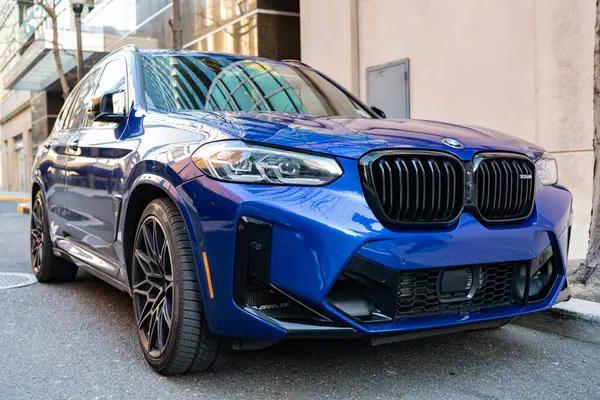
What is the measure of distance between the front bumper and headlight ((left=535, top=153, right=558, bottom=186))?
22.8 inches

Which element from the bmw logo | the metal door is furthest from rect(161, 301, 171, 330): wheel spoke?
the metal door

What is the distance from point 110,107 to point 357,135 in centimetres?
164

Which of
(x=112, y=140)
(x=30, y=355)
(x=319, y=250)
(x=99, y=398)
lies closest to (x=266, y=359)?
(x=99, y=398)

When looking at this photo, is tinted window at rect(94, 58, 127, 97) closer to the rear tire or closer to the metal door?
the rear tire

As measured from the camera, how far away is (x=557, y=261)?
10.3 feet

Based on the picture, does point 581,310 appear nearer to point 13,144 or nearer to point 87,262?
point 87,262

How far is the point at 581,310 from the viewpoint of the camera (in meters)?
3.93

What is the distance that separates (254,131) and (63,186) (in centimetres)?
251

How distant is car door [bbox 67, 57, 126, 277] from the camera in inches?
146

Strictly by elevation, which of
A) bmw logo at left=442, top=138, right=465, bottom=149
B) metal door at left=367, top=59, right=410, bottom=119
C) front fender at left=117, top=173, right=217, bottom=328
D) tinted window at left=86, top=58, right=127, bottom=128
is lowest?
front fender at left=117, top=173, right=217, bottom=328

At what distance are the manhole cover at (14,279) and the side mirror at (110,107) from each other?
2.47 metres

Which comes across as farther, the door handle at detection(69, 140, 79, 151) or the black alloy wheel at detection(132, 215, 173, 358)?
the door handle at detection(69, 140, 79, 151)

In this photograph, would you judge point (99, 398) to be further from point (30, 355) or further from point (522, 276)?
point (522, 276)

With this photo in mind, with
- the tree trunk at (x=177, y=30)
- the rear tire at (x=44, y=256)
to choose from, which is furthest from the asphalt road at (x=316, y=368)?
the tree trunk at (x=177, y=30)
